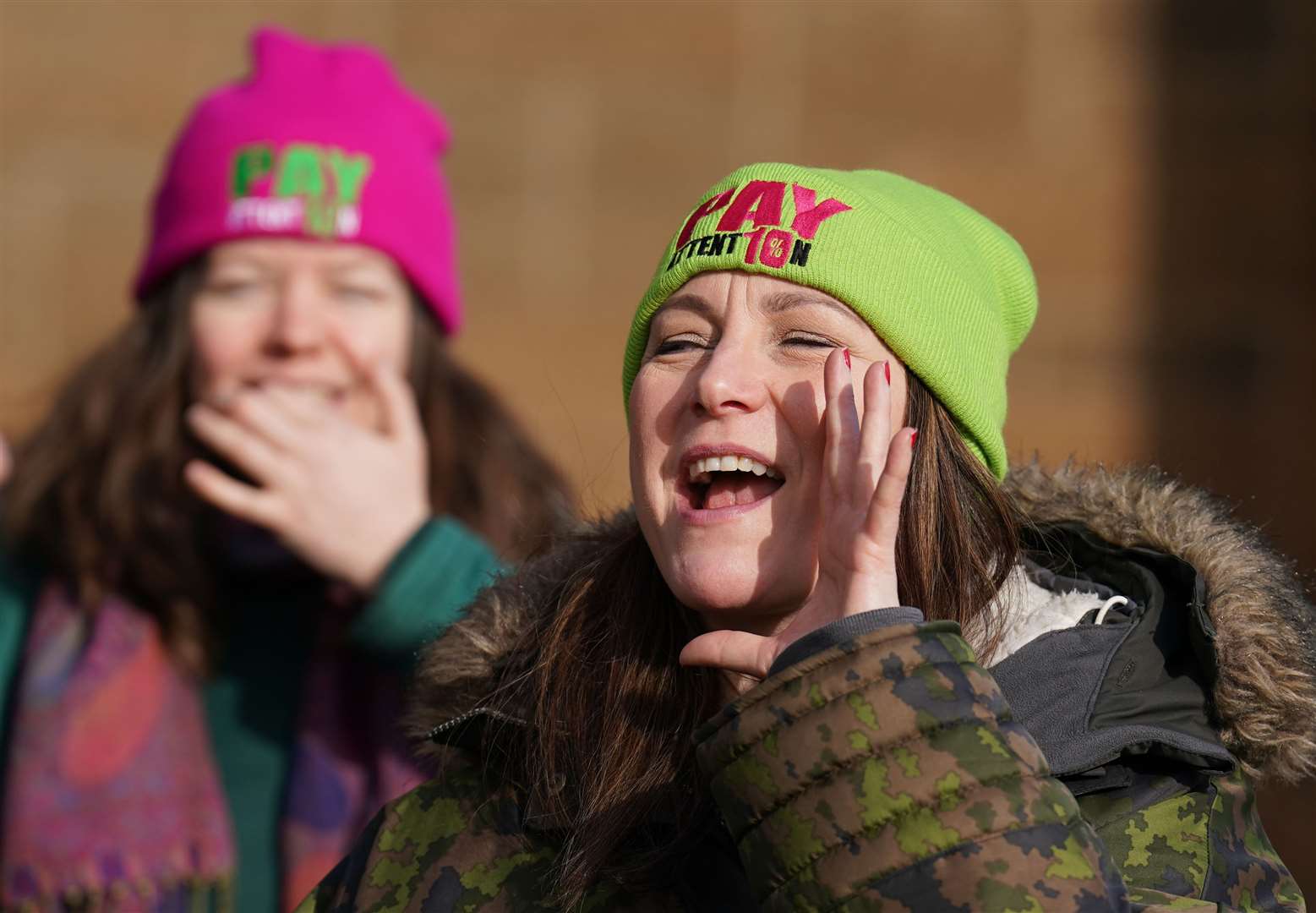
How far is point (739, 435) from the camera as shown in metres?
2.04

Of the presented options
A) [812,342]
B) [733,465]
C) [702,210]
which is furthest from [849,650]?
[702,210]

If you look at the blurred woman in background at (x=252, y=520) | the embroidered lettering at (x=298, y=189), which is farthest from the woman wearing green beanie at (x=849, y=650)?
the embroidered lettering at (x=298, y=189)

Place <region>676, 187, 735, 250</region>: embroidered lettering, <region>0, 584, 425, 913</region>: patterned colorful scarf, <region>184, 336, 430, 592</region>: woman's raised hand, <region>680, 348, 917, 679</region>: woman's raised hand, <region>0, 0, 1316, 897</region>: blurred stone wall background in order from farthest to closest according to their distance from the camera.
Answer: <region>0, 0, 1316, 897</region>: blurred stone wall background < <region>184, 336, 430, 592</region>: woman's raised hand < <region>0, 584, 425, 913</region>: patterned colorful scarf < <region>676, 187, 735, 250</region>: embroidered lettering < <region>680, 348, 917, 679</region>: woman's raised hand

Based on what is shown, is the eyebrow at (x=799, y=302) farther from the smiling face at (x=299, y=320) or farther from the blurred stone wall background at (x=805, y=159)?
the blurred stone wall background at (x=805, y=159)

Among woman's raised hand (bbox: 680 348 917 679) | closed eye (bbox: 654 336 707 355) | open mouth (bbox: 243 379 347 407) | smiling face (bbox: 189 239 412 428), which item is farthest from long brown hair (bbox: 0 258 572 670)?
woman's raised hand (bbox: 680 348 917 679)

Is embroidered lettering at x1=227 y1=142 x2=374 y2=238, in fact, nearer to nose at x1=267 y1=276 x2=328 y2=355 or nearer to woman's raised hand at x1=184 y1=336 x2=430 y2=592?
nose at x1=267 y1=276 x2=328 y2=355

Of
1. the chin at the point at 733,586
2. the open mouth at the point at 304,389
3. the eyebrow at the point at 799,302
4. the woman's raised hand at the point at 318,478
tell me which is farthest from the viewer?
the open mouth at the point at 304,389

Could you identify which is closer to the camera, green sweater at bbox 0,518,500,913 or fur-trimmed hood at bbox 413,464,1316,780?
fur-trimmed hood at bbox 413,464,1316,780

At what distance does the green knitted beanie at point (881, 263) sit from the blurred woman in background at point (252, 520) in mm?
977

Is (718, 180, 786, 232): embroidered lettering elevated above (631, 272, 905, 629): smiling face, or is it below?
above

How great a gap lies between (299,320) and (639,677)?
1.55 meters

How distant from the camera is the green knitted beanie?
6.98 ft

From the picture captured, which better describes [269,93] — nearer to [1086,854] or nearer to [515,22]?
[515,22]

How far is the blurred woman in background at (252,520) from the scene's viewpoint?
326cm
